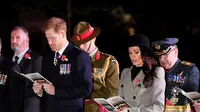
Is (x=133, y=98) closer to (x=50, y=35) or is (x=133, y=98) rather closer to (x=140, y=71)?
(x=140, y=71)

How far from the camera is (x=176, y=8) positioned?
11.4m

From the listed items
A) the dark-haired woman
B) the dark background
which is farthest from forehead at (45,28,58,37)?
A: the dark background

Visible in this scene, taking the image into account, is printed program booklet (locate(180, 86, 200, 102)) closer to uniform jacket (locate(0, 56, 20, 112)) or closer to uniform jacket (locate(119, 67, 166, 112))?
uniform jacket (locate(119, 67, 166, 112))

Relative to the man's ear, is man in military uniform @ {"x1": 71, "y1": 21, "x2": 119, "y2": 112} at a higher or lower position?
lower

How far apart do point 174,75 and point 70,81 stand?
1241 mm

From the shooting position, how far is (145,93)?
4301mm

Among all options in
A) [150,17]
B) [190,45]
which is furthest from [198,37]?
[150,17]

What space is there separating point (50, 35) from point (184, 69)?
59.7 inches

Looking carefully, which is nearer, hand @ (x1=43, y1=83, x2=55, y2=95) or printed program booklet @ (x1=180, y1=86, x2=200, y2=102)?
hand @ (x1=43, y1=83, x2=55, y2=95)

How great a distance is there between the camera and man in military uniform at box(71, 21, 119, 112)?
5078 mm

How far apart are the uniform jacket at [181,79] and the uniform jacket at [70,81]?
1.09m

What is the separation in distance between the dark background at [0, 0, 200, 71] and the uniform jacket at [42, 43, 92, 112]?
5950mm

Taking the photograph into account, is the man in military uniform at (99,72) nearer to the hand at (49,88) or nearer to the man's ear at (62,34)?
the man's ear at (62,34)

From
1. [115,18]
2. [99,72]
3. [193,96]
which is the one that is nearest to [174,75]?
[193,96]
